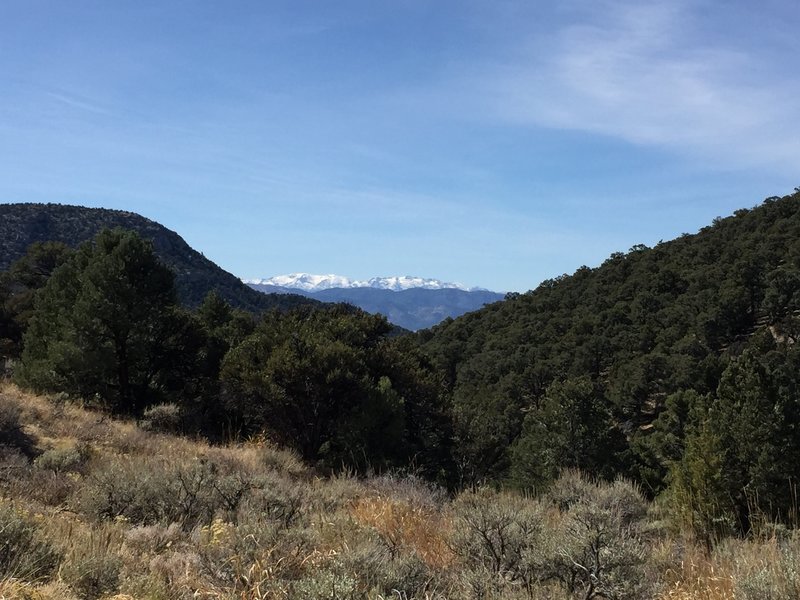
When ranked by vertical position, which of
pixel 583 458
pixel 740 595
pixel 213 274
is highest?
pixel 213 274

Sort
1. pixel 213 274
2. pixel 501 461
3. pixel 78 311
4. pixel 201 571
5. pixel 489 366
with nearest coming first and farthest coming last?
pixel 201 571
pixel 78 311
pixel 501 461
pixel 489 366
pixel 213 274

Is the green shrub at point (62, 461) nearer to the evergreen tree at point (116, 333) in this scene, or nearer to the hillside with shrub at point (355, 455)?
the hillside with shrub at point (355, 455)

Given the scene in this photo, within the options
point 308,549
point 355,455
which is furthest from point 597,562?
point 355,455

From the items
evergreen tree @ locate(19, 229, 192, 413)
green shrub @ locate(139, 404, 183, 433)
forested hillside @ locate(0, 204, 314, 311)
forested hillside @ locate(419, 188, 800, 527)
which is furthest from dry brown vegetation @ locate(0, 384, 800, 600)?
forested hillside @ locate(0, 204, 314, 311)

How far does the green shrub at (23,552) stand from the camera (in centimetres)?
341

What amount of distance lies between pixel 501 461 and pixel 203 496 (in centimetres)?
3386

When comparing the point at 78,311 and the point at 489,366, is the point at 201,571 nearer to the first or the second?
the point at 78,311

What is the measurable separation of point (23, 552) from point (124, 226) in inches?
3283

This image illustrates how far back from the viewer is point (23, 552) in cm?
358

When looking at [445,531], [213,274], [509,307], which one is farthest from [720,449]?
[213,274]

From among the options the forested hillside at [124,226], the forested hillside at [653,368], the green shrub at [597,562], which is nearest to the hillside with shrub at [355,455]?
the green shrub at [597,562]

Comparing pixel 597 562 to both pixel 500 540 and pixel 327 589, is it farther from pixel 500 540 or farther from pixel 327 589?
pixel 327 589

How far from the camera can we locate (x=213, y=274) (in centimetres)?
10306

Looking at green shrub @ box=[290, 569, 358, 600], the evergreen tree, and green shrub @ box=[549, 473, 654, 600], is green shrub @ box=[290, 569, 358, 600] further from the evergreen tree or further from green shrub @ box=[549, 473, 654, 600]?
the evergreen tree
